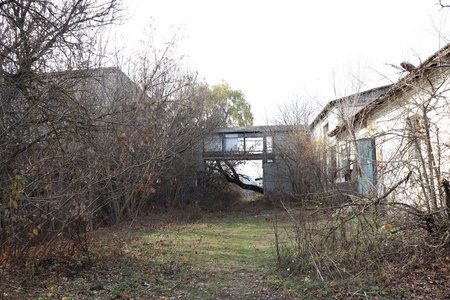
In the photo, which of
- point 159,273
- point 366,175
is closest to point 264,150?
point 366,175

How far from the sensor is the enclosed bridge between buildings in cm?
2317

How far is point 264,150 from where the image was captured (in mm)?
23781

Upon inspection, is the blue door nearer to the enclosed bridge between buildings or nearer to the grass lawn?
the grass lawn

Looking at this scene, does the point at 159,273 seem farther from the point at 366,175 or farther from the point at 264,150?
the point at 264,150

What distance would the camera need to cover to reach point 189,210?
17.9 metres

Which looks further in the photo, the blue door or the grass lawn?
the blue door

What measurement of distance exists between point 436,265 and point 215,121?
15339 mm

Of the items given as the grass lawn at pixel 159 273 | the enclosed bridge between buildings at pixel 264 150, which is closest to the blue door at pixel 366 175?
the grass lawn at pixel 159 273

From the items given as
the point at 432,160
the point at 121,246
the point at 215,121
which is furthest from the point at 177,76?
the point at 432,160

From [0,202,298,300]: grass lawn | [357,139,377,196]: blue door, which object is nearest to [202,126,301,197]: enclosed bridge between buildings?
[357,139,377,196]: blue door

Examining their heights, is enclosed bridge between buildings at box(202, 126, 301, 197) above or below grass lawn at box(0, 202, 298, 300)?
above

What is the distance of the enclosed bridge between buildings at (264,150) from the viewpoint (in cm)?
2317

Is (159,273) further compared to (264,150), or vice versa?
(264,150)

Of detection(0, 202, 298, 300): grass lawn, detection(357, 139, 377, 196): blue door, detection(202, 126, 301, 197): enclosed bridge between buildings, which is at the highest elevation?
detection(202, 126, 301, 197): enclosed bridge between buildings
